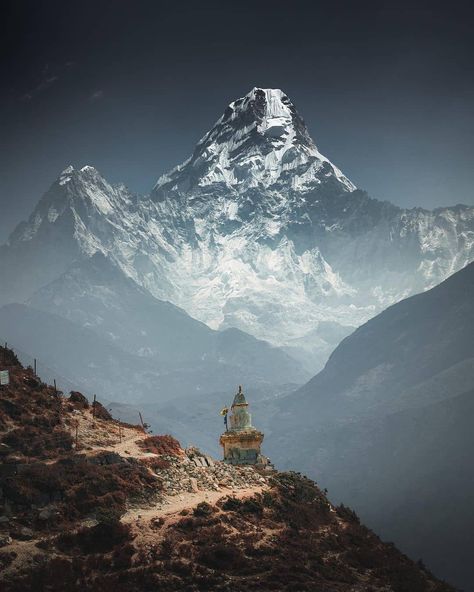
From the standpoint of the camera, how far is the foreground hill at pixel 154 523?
32156 millimetres

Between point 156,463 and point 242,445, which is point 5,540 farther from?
point 242,445

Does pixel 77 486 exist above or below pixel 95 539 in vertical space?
above

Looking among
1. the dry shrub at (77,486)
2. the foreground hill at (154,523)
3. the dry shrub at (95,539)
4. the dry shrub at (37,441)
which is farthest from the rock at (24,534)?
the dry shrub at (37,441)

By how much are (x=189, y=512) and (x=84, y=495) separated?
5.34 meters

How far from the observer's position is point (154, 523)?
36688mm

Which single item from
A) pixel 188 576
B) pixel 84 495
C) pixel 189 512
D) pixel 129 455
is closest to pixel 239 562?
pixel 188 576

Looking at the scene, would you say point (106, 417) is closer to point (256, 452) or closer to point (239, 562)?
point (256, 452)

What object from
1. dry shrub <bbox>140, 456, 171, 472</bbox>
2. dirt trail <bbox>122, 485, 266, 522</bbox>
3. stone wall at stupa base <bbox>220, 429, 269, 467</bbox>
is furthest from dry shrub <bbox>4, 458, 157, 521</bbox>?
stone wall at stupa base <bbox>220, 429, 269, 467</bbox>

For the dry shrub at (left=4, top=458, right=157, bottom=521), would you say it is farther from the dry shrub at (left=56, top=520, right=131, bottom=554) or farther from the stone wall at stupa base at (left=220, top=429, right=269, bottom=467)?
the stone wall at stupa base at (left=220, top=429, right=269, bottom=467)

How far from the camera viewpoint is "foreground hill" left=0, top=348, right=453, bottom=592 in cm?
3216

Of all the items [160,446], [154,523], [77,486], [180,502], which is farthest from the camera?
[160,446]

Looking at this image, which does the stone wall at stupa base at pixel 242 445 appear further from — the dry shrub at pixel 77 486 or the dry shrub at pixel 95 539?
the dry shrub at pixel 95 539

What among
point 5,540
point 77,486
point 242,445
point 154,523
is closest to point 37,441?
point 77,486

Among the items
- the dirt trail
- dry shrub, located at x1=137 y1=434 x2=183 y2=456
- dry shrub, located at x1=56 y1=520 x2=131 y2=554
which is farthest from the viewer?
dry shrub, located at x1=137 y1=434 x2=183 y2=456
